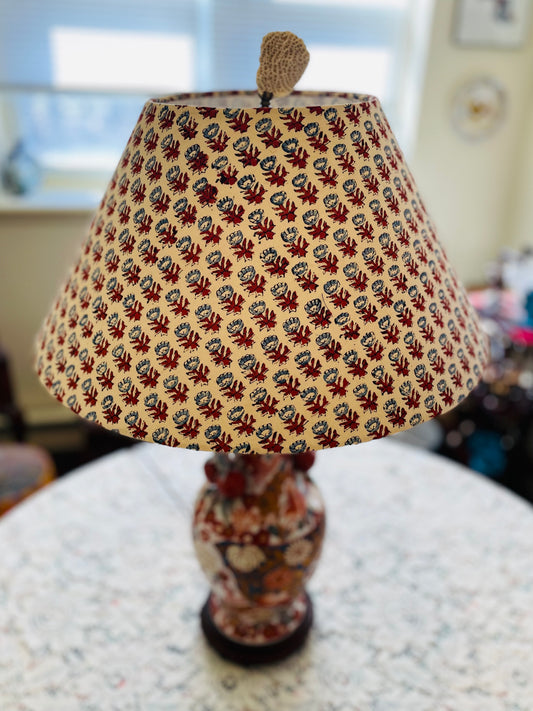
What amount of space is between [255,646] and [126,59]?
2.10 metres

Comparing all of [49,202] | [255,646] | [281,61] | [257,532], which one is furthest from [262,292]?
[49,202]

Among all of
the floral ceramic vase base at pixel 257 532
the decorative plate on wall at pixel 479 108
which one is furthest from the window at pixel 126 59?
the floral ceramic vase base at pixel 257 532

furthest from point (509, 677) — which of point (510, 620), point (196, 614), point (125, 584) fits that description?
point (125, 584)

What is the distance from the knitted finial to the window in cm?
183

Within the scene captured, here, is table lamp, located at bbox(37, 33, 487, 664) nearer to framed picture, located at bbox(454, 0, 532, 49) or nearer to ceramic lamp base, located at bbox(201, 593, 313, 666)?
ceramic lamp base, located at bbox(201, 593, 313, 666)

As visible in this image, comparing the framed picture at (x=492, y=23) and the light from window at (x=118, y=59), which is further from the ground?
the framed picture at (x=492, y=23)

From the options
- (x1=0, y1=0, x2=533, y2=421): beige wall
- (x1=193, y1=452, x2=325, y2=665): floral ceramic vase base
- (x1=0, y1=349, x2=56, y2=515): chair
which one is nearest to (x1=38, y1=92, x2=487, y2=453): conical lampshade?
(x1=193, y1=452, x2=325, y2=665): floral ceramic vase base

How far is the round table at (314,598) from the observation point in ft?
2.57

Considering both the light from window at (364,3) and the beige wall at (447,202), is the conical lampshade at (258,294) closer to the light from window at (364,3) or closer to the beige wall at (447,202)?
the beige wall at (447,202)

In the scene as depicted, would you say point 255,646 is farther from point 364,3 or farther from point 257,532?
point 364,3

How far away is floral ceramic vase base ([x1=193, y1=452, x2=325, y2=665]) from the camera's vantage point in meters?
0.77

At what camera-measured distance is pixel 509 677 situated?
0.79 meters

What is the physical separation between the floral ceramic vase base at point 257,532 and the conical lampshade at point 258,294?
29cm

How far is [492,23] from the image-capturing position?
2.29 metres
